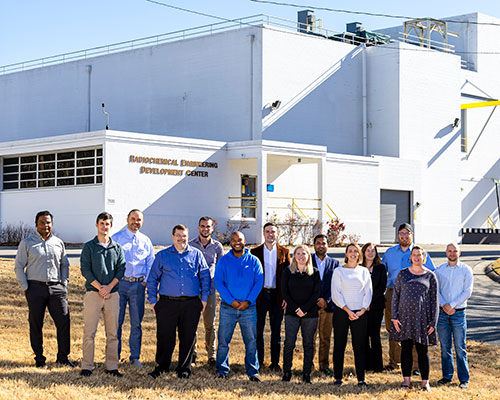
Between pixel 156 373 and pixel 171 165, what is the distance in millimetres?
19188

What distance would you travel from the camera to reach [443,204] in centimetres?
4044

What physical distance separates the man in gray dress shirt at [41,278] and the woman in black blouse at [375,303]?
414cm

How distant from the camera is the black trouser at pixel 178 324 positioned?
34.7 ft

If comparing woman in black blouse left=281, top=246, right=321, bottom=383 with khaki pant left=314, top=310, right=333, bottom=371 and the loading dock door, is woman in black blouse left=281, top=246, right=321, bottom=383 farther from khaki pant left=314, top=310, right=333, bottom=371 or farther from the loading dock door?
the loading dock door

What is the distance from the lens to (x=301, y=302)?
10.7 metres

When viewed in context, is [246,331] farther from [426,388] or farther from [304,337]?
[426,388]

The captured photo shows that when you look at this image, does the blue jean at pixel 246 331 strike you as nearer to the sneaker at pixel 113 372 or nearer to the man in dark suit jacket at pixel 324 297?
the man in dark suit jacket at pixel 324 297

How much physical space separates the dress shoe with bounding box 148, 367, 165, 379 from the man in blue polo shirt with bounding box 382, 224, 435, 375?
132 inches

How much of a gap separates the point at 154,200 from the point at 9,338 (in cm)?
1628

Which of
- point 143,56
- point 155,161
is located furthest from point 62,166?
point 143,56

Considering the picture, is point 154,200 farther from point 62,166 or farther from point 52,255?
point 52,255

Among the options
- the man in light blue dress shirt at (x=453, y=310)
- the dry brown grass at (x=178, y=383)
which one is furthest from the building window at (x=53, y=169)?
the man in light blue dress shirt at (x=453, y=310)

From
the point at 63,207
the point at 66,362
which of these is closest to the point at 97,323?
the point at 66,362

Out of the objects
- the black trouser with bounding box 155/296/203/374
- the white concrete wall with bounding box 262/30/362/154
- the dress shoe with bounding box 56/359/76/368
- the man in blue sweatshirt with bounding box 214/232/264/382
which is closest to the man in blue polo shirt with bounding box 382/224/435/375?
the man in blue sweatshirt with bounding box 214/232/264/382
